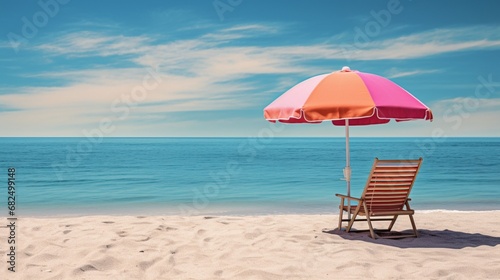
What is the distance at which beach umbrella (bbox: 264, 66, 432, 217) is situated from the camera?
5453 millimetres

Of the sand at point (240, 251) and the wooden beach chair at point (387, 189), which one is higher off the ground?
the wooden beach chair at point (387, 189)

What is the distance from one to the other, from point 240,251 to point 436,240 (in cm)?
254

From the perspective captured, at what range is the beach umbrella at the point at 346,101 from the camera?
545 centimetres

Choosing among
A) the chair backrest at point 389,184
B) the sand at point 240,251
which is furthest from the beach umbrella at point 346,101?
the sand at point 240,251

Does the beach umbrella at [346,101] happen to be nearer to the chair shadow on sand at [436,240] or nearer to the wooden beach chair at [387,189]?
the wooden beach chair at [387,189]

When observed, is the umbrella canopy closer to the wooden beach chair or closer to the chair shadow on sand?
the wooden beach chair

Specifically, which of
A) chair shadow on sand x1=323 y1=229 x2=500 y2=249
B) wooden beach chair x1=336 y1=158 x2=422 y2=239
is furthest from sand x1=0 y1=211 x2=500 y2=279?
wooden beach chair x1=336 y1=158 x2=422 y2=239

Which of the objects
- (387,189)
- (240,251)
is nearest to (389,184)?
(387,189)

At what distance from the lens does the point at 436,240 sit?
616 centimetres

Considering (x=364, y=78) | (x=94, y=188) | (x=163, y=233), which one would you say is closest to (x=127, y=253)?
(x=163, y=233)

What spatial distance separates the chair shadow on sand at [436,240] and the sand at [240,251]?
1cm

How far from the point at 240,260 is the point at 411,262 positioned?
65.3 inches

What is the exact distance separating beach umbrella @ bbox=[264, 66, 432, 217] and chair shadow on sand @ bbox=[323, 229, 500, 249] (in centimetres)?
149

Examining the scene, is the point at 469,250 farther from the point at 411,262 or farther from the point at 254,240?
the point at 254,240
